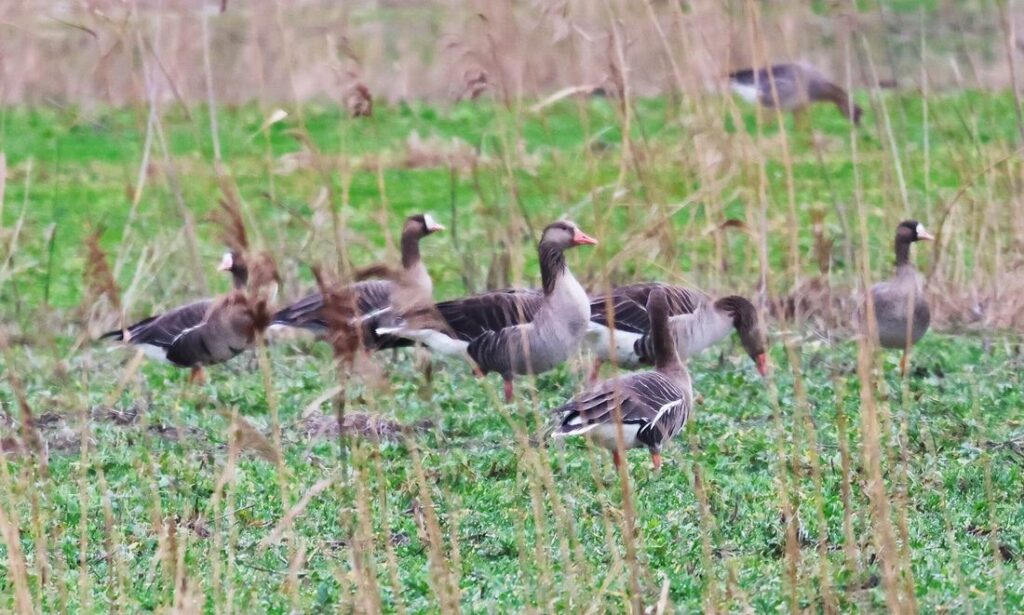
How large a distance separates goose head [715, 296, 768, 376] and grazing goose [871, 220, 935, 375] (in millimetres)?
587

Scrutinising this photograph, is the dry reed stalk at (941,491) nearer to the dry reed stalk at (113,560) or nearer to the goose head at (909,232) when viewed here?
the goose head at (909,232)

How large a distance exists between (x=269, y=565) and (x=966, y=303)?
5.27 m

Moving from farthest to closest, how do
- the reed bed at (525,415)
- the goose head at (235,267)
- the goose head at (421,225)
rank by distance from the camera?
1. the goose head at (421,225)
2. the goose head at (235,267)
3. the reed bed at (525,415)

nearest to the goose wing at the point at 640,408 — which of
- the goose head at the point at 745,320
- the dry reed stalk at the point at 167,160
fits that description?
the goose head at the point at 745,320

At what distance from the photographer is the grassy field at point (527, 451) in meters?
4.39

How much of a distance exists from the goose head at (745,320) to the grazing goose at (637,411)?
3.88 feet

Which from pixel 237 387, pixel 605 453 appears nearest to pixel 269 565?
pixel 605 453

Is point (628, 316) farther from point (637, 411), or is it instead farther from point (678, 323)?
point (637, 411)

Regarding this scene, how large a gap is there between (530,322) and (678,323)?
73 centimetres

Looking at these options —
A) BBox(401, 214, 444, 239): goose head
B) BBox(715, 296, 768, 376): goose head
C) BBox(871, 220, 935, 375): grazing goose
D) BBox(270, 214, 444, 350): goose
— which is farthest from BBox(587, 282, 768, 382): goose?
BBox(401, 214, 444, 239): goose head

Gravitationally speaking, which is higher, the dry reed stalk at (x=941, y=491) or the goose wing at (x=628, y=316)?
the goose wing at (x=628, y=316)

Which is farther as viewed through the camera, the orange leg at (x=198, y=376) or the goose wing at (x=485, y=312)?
the orange leg at (x=198, y=376)

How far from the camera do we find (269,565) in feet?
17.5

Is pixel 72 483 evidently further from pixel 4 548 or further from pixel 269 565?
pixel 269 565
